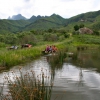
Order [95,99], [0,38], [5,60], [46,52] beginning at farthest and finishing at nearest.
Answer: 1. [0,38]
2. [46,52]
3. [5,60]
4. [95,99]

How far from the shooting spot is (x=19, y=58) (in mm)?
23266

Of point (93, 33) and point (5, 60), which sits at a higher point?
point (93, 33)

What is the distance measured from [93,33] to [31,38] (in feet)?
173

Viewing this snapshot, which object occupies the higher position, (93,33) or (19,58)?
(93,33)

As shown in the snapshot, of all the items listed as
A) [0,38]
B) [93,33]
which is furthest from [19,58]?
[93,33]

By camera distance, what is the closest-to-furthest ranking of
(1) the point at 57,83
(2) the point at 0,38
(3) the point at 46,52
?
(1) the point at 57,83, (3) the point at 46,52, (2) the point at 0,38

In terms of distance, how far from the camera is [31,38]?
211 feet

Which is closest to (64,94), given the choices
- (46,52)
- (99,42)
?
(46,52)

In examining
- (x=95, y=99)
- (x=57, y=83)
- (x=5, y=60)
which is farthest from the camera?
(x=5, y=60)

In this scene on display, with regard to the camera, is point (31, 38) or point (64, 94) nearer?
point (64, 94)

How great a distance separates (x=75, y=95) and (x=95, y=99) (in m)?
1.09

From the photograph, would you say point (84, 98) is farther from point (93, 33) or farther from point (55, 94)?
point (93, 33)

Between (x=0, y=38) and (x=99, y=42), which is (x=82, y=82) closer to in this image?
(x=0, y=38)

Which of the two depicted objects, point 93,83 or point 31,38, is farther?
point 31,38
